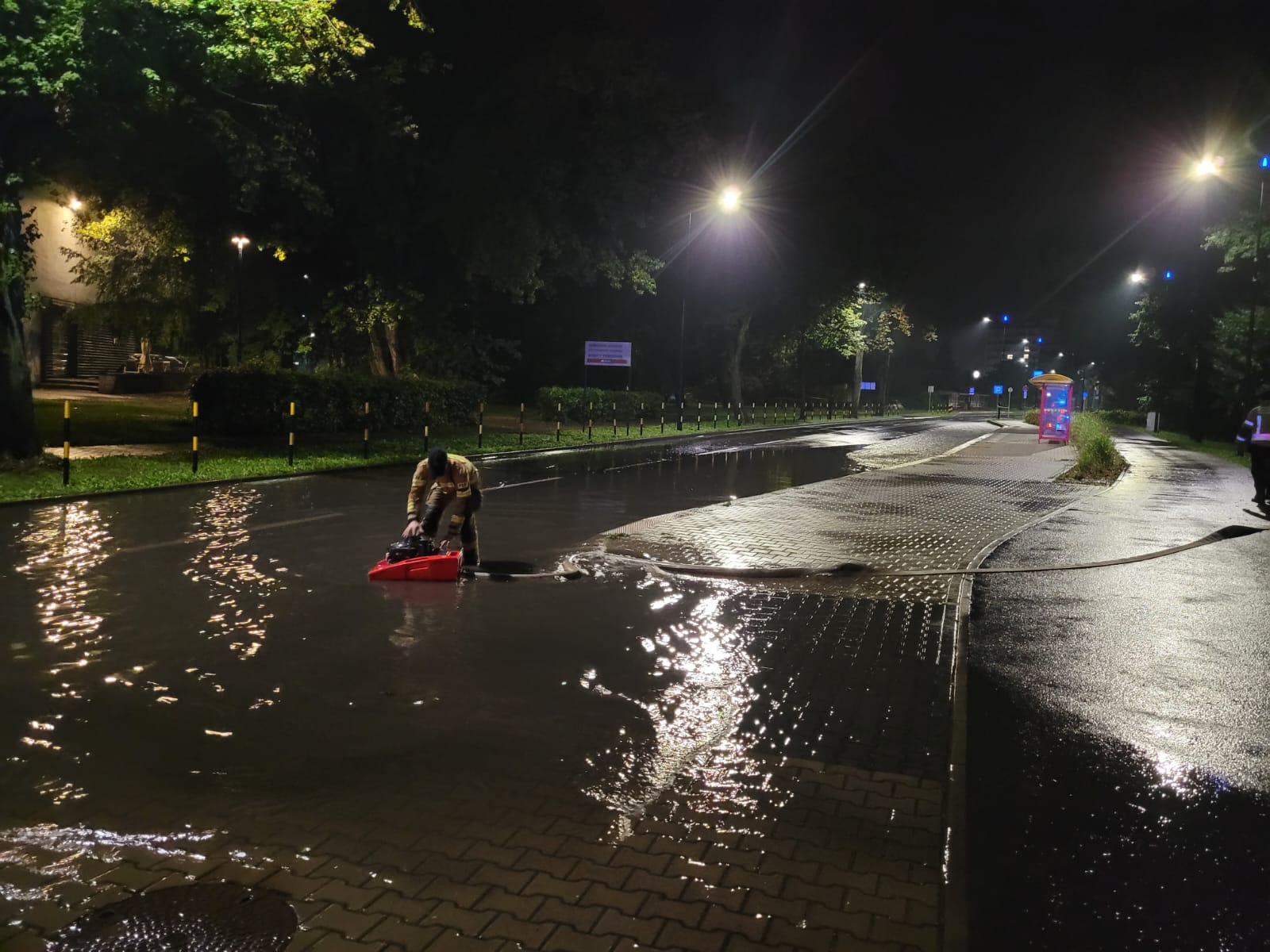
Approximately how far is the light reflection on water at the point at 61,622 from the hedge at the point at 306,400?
10.5 metres

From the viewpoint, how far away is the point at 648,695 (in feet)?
19.3

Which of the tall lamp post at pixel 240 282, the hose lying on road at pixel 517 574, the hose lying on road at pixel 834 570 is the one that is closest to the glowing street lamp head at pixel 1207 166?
the hose lying on road at pixel 834 570

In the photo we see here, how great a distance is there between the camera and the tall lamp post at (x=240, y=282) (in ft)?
83.0

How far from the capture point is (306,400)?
24.3 m

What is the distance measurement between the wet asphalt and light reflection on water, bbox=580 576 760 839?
3.80ft

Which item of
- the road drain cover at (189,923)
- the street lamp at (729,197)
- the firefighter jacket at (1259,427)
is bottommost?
the road drain cover at (189,923)

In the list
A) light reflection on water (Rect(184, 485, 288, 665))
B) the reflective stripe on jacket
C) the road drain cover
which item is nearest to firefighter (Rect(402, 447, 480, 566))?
light reflection on water (Rect(184, 485, 288, 665))

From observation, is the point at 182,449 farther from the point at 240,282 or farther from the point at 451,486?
the point at 451,486

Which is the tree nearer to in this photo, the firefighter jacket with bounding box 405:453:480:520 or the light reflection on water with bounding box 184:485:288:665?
the light reflection on water with bounding box 184:485:288:665

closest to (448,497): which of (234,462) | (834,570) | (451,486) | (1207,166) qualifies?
(451,486)

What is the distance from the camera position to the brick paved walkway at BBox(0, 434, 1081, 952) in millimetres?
3375

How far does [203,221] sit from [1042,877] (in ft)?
84.8

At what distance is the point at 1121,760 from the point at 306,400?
22.4 meters

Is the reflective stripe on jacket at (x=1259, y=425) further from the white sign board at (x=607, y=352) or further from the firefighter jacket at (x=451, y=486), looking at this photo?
the white sign board at (x=607, y=352)
